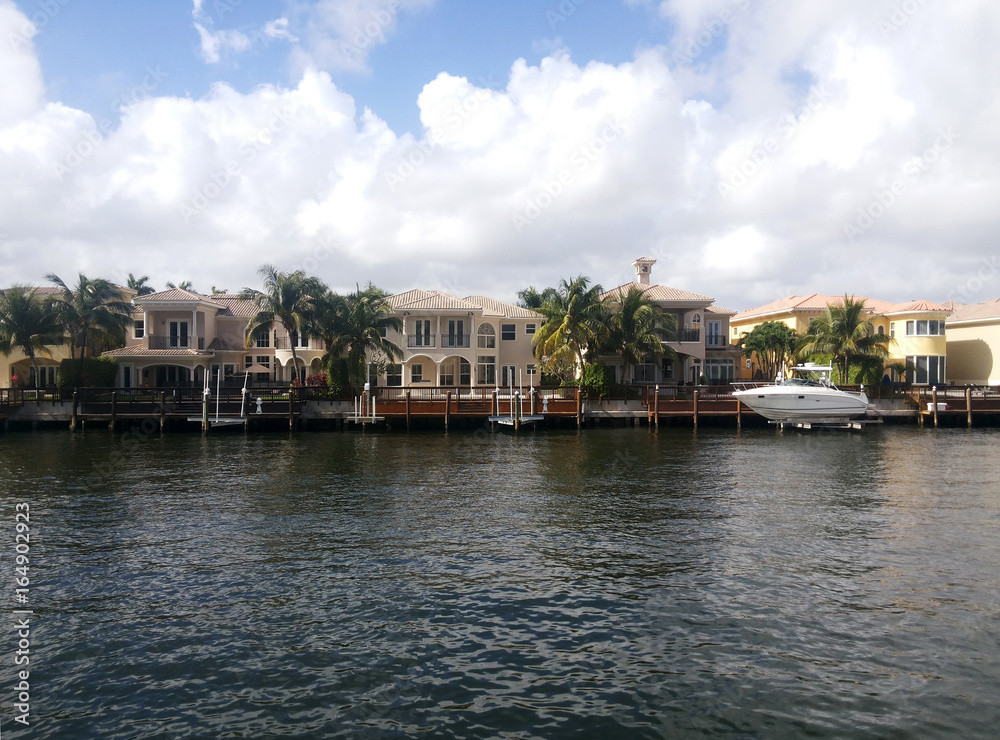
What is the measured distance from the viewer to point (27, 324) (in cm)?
5156

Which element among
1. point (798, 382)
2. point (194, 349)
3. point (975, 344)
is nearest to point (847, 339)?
point (798, 382)

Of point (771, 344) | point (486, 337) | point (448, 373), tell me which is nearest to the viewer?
point (486, 337)

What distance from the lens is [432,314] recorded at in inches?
A: 2167

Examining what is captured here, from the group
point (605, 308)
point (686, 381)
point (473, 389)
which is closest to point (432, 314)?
point (473, 389)

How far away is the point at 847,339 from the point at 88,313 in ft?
187

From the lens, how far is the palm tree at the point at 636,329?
5094cm

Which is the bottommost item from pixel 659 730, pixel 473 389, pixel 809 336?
pixel 659 730

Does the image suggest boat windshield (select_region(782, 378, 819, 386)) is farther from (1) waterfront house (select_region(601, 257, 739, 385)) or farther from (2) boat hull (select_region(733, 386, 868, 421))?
(1) waterfront house (select_region(601, 257, 739, 385))

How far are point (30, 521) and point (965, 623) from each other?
75.2ft

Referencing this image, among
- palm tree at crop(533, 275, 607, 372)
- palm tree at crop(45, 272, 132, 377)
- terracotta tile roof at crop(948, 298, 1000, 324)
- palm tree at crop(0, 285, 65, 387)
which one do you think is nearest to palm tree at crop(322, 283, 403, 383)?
palm tree at crop(533, 275, 607, 372)

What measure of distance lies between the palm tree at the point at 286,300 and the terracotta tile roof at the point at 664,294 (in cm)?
2277

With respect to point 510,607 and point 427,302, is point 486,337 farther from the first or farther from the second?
point 510,607

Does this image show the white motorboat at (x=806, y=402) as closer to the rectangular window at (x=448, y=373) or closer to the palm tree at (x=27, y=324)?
the rectangular window at (x=448, y=373)

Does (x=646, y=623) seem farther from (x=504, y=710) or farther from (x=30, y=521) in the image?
(x=30, y=521)
